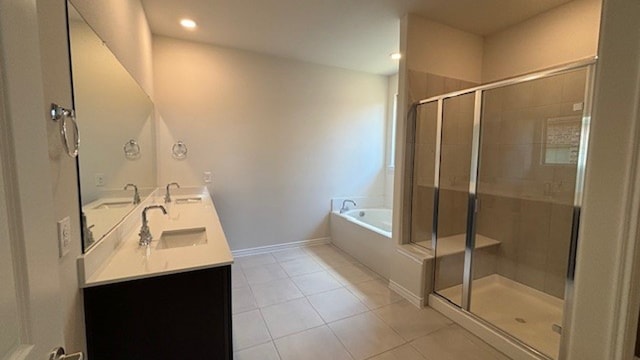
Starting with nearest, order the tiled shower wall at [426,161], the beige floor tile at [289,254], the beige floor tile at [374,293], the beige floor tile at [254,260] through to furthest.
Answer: the beige floor tile at [374,293] → the tiled shower wall at [426,161] → the beige floor tile at [254,260] → the beige floor tile at [289,254]

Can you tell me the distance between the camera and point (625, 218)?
4.11 feet

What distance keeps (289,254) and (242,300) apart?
4.05ft

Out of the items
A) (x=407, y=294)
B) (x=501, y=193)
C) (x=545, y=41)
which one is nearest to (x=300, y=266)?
(x=407, y=294)

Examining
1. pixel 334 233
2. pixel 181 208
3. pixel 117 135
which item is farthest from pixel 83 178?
pixel 334 233

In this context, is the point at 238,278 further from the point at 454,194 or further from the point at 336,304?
the point at 454,194

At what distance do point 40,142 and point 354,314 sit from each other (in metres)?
2.37

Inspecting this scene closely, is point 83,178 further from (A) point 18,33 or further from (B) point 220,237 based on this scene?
(A) point 18,33

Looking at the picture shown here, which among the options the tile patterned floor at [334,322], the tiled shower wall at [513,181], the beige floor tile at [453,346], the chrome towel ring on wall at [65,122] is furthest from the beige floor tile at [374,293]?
the chrome towel ring on wall at [65,122]

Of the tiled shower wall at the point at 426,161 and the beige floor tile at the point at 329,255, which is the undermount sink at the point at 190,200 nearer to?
the beige floor tile at the point at 329,255

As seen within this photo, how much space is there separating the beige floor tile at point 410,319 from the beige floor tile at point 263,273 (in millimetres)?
1218

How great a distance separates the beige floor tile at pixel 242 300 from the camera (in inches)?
98.1

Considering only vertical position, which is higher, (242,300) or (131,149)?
(131,149)

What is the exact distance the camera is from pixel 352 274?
3215 millimetres

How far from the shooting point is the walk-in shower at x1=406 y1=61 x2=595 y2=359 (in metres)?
2.38
